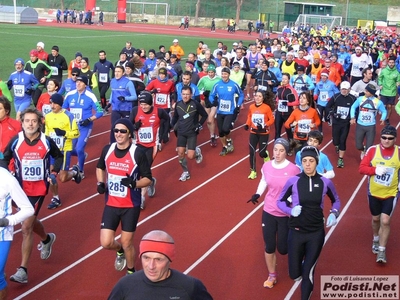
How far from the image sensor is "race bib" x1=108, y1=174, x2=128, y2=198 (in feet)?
22.8

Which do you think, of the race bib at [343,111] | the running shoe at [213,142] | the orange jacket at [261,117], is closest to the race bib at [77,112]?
the orange jacket at [261,117]

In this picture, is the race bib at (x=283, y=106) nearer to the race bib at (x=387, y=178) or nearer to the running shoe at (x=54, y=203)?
the running shoe at (x=54, y=203)

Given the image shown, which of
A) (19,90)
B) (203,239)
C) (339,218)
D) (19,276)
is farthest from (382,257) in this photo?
→ (19,90)

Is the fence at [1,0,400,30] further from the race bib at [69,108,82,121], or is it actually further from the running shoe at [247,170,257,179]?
the race bib at [69,108,82,121]

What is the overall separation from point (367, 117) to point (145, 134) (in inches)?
180

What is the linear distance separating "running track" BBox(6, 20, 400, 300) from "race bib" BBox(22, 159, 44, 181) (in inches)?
44.5

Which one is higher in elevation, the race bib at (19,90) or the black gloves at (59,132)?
the race bib at (19,90)

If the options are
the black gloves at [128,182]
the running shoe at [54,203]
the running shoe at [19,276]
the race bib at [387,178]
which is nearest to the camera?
the black gloves at [128,182]

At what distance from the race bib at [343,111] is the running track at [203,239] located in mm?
1128

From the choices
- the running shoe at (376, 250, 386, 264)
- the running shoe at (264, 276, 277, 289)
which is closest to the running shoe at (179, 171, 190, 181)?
the running shoe at (376, 250, 386, 264)

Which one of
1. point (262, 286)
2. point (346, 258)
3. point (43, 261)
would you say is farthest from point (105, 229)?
point (346, 258)

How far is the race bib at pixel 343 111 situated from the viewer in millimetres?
13070

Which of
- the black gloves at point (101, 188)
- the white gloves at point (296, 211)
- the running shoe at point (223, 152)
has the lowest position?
the running shoe at point (223, 152)

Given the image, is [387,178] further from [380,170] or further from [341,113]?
[341,113]
